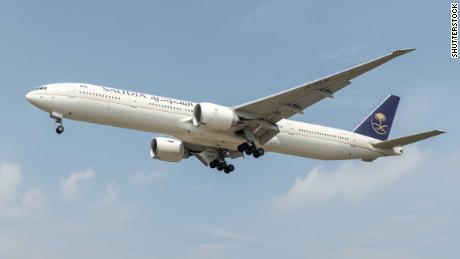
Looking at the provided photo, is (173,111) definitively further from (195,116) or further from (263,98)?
(263,98)

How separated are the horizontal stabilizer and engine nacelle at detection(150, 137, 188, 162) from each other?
13.4 m

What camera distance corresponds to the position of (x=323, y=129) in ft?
153

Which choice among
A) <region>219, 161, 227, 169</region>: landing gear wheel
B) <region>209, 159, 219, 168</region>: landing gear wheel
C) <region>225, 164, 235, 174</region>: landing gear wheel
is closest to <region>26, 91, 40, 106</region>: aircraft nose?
<region>209, 159, 219, 168</region>: landing gear wheel

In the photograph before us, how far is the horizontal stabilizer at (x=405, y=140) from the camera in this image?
4158 centimetres

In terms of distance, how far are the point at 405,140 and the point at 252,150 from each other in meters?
10.1

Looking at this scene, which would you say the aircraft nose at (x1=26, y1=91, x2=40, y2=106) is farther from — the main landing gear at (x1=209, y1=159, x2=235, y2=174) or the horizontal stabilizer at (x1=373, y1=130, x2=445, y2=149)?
the horizontal stabilizer at (x1=373, y1=130, x2=445, y2=149)

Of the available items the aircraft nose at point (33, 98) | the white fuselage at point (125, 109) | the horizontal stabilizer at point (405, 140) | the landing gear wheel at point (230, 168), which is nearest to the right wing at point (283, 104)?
the white fuselage at point (125, 109)

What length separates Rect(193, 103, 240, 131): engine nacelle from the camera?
132 feet

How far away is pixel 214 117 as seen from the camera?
1591 inches

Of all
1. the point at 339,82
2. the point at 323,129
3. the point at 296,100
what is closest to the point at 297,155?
the point at 323,129

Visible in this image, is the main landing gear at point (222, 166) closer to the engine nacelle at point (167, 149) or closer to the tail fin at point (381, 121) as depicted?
the engine nacelle at point (167, 149)

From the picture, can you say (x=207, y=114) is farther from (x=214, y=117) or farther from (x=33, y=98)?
(x=33, y=98)

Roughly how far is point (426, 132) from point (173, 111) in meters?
15.2

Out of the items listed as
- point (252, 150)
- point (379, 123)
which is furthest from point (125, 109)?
point (379, 123)
